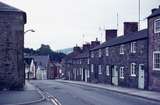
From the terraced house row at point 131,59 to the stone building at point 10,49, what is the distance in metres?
12.4

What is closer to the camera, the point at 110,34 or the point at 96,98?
the point at 96,98

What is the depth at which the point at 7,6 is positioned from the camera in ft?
133

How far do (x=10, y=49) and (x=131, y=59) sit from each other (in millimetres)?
13516

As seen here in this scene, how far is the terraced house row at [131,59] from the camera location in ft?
117

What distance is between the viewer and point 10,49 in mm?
39375

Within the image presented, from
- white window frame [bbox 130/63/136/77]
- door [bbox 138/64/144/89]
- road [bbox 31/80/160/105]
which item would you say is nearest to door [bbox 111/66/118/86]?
white window frame [bbox 130/63/136/77]

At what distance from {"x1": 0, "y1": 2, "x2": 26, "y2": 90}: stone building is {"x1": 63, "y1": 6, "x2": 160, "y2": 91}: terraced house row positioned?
12.4 meters

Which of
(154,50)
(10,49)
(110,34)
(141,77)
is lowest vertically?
(141,77)

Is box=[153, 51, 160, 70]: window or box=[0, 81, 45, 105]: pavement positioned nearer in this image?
box=[0, 81, 45, 105]: pavement

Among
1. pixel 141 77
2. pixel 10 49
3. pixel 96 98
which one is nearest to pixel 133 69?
pixel 141 77

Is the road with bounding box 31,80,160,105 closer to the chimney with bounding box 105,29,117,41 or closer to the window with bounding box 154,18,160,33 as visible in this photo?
the window with bounding box 154,18,160,33

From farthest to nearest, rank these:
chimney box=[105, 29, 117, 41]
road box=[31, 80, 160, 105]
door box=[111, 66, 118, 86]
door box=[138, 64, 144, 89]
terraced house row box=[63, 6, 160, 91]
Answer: chimney box=[105, 29, 117, 41] < door box=[111, 66, 118, 86] < door box=[138, 64, 144, 89] < terraced house row box=[63, 6, 160, 91] < road box=[31, 80, 160, 105]

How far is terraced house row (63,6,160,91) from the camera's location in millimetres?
35753

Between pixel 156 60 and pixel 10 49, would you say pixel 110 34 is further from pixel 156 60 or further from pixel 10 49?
pixel 156 60
